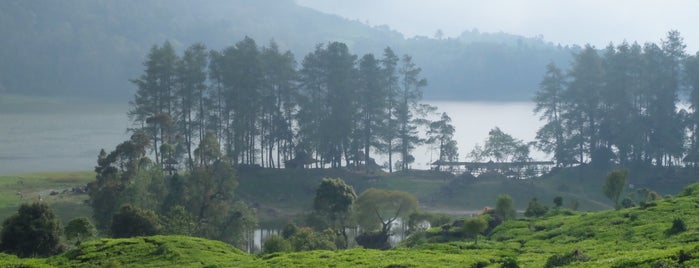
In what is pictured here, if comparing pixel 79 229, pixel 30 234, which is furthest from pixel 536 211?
pixel 30 234

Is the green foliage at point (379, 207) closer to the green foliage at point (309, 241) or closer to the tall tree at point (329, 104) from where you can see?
the green foliage at point (309, 241)

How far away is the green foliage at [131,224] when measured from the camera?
36500 mm

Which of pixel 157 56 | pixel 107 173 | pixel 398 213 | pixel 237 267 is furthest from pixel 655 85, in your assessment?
pixel 237 267

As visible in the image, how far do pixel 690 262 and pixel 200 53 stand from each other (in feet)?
182

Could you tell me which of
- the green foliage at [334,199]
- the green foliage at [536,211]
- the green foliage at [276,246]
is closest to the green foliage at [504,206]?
the green foliage at [536,211]

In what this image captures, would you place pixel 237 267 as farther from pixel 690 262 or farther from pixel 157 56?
pixel 157 56

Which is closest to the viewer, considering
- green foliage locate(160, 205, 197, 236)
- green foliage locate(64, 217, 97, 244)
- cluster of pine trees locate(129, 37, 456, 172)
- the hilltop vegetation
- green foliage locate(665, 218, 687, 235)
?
the hilltop vegetation

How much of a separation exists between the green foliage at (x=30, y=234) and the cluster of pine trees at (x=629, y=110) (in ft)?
152

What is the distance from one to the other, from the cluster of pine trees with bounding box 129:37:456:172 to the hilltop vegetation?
3611cm

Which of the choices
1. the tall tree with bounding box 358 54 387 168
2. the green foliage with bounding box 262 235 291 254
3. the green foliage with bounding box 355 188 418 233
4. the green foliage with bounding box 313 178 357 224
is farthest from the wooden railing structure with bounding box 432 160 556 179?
the green foliage with bounding box 262 235 291 254

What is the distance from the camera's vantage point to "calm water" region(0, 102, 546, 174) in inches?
3012

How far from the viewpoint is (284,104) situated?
70312mm

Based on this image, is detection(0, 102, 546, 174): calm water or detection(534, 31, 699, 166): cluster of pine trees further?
detection(0, 102, 546, 174): calm water

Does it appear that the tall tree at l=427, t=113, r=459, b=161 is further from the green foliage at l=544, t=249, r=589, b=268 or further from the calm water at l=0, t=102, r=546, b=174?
the green foliage at l=544, t=249, r=589, b=268
